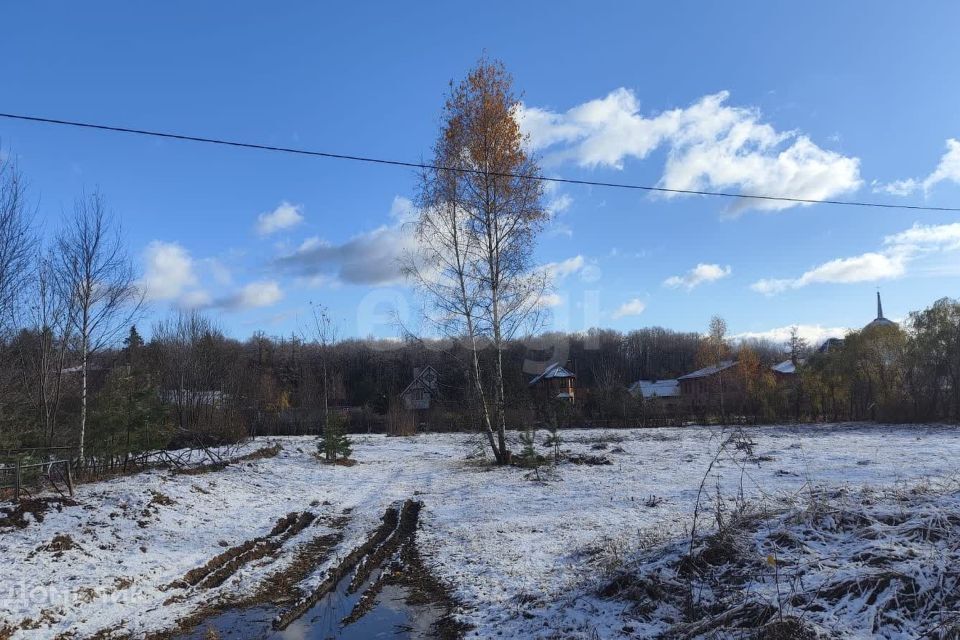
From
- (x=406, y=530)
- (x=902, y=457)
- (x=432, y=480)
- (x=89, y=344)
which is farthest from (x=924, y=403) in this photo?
(x=89, y=344)

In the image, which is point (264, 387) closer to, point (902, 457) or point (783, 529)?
point (902, 457)

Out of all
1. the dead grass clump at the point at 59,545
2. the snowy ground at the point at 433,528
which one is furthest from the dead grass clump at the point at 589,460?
the dead grass clump at the point at 59,545

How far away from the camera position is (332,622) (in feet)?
17.7

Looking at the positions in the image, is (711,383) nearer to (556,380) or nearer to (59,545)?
(556,380)

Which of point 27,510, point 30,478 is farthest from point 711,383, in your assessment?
point 27,510

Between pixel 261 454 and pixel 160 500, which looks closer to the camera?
pixel 160 500

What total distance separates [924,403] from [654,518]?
1371 inches

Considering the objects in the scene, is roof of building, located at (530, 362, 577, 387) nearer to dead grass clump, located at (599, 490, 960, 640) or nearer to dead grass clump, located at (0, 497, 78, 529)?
dead grass clump, located at (0, 497, 78, 529)

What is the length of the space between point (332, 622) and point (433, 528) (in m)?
4.00

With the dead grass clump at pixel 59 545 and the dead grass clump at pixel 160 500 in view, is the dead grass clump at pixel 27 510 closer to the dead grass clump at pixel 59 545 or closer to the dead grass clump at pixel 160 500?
the dead grass clump at pixel 59 545

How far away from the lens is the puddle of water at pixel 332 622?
16.6 feet

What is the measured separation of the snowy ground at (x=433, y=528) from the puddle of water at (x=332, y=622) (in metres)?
0.44

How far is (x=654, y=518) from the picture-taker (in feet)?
28.8

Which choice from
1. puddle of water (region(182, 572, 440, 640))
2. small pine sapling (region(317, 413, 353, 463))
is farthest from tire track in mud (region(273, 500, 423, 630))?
small pine sapling (region(317, 413, 353, 463))
